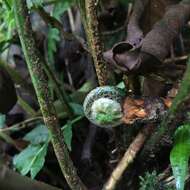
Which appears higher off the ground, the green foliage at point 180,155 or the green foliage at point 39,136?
the green foliage at point 180,155

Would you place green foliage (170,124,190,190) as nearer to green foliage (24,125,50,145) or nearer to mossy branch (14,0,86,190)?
mossy branch (14,0,86,190)

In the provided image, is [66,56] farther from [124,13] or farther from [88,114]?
[88,114]

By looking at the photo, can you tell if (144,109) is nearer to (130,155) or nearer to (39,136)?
(130,155)

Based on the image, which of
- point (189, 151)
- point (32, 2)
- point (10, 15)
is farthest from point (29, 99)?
point (189, 151)

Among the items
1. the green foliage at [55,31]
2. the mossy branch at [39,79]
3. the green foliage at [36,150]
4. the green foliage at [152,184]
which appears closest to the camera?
the mossy branch at [39,79]

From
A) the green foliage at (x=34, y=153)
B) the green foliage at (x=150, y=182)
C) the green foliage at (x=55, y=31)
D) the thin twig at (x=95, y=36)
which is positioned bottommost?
the green foliage at (x=34, y=153)

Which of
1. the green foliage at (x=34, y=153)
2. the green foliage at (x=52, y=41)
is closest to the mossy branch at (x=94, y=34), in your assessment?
the green foliage at (x=34, y=153)

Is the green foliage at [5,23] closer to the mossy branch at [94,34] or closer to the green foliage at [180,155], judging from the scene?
the mossy branch at [94,34]
